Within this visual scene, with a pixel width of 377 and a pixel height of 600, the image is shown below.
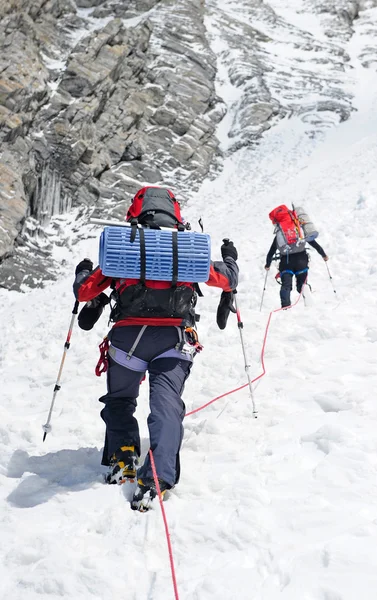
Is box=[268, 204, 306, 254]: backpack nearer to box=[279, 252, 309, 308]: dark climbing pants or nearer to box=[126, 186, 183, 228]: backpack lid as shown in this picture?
box=[279, 252, 309, 308]: dark climbing pants

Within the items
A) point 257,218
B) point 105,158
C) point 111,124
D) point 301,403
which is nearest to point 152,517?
point 301,403

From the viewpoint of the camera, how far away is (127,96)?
38.7 metres

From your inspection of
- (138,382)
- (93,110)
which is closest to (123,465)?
(138,382)

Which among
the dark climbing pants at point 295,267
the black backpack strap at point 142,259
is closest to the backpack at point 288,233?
the dark climbing pants at point 295,267

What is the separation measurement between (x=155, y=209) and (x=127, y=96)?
3764 cm

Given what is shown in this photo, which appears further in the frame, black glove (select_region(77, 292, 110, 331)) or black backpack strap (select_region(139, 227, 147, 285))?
black glove (select_region(77, 292, 110, 331))

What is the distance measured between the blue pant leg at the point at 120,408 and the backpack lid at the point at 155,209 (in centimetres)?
129

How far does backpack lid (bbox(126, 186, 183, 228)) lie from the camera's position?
4.39m

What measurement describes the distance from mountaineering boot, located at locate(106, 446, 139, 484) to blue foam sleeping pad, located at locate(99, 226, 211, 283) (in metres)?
1.45

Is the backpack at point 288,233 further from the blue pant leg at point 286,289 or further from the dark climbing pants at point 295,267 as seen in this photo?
the blue pant leg at point 286,289

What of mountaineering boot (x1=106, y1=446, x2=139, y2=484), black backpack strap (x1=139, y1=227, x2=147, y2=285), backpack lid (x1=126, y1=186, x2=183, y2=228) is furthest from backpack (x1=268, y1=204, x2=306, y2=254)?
mountaineering boot (x1=106, y1=446, x2=139, y2=484)

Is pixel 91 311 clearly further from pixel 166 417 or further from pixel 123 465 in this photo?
pixel 123 465

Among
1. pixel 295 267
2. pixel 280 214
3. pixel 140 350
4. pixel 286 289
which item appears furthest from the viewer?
pixel 280 214

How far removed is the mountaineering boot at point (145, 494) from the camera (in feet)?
11.6
